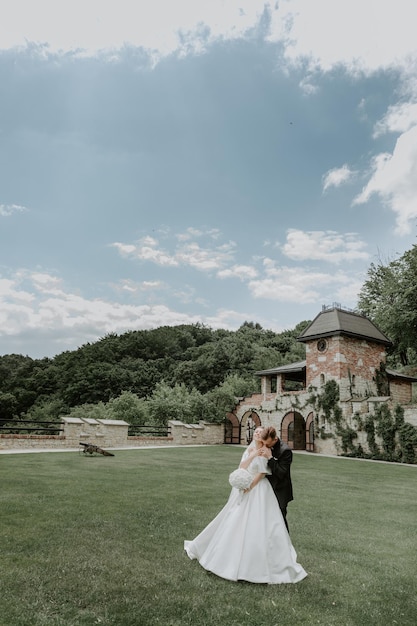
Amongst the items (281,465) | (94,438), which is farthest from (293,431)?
(281,465)

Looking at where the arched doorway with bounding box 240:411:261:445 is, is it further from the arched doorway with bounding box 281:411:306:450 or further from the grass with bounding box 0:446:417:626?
the grass with bounding box 0:446:417:626

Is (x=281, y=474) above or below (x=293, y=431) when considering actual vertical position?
above

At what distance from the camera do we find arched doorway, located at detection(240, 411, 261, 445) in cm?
2948

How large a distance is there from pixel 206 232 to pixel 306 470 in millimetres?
18418

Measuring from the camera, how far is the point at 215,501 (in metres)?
8.64

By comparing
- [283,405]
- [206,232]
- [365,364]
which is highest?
[206,232]

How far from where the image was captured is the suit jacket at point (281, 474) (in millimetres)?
5184

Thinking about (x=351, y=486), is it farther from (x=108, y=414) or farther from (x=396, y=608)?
(x=108, y=414)

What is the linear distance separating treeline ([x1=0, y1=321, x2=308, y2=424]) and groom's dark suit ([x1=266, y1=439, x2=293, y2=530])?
1381 inches

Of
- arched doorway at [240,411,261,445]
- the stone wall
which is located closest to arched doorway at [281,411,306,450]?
arched doorway at [240,411,261,445]

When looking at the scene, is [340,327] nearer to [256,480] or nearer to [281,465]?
[281,465]

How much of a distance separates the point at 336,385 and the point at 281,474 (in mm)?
20273

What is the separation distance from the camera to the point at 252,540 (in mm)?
4742

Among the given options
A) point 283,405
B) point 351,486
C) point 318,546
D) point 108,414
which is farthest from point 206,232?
point 318,546
